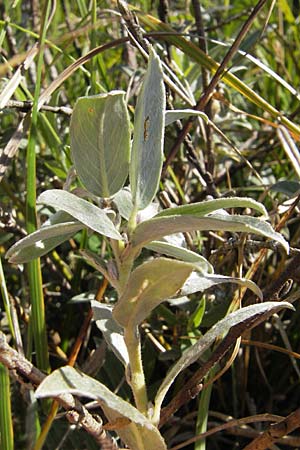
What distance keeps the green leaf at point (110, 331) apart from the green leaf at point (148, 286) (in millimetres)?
70

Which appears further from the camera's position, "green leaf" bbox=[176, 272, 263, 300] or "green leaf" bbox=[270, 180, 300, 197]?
"green leaf" bbox=[270, 180, 300, 197]

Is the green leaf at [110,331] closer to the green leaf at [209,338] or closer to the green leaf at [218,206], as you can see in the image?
the green leaf at [209,338]

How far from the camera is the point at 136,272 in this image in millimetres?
526

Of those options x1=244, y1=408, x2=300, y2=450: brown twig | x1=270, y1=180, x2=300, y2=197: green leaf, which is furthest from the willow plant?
x1=270, y1=180, x2=300, y2=197: green leaf

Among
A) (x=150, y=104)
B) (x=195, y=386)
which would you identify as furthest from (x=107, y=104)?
Result: (x=195, y=386)

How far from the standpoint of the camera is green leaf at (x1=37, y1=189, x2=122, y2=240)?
1.68 feet

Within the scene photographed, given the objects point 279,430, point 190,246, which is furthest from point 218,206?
point 190,246

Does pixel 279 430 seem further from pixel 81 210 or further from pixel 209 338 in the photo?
pixel 81 210

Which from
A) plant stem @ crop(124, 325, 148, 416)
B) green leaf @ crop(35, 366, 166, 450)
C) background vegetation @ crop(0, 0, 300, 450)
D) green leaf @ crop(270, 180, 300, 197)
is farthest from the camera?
green leaf @ crop(270, 180, 300, 197)

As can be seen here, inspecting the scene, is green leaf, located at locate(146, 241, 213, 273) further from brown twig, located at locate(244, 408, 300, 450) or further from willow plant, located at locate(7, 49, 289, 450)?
brown twig, located at locate(244, 408, 300, 450)

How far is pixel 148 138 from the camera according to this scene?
1.84ft

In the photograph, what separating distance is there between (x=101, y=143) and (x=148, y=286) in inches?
5.2

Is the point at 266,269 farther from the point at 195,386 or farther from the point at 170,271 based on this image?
the point at 170,271

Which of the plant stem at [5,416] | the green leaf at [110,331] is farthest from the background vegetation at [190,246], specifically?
the green leaf at [110,331]
